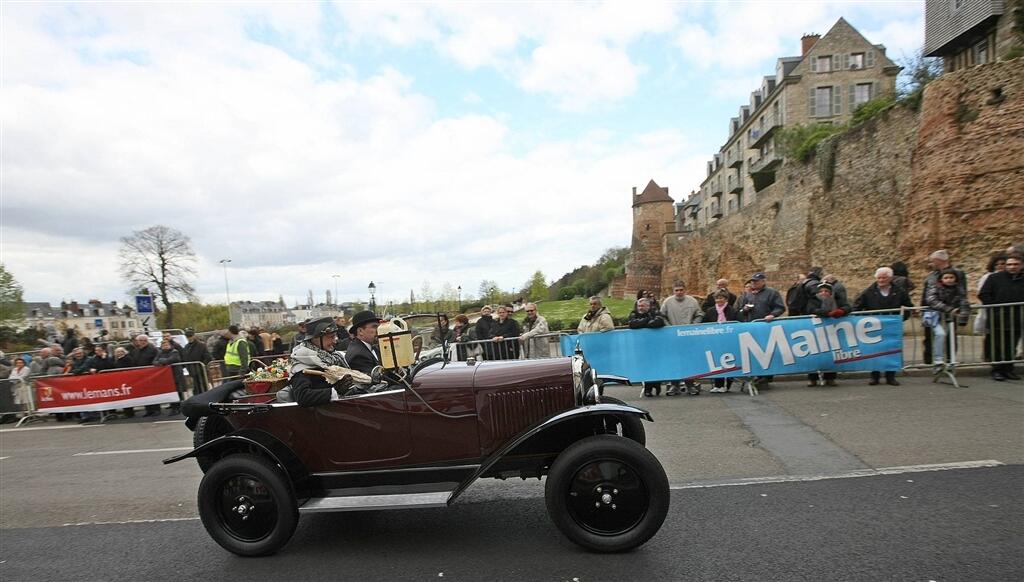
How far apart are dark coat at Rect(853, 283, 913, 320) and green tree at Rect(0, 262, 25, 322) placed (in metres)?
55.3

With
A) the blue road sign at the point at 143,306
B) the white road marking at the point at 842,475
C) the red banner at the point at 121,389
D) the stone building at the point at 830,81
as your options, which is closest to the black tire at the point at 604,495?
the white road marking at the point at 842,475

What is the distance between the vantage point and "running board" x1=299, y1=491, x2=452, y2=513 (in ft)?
11.0

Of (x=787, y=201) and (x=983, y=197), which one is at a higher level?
(x=787, y=201)

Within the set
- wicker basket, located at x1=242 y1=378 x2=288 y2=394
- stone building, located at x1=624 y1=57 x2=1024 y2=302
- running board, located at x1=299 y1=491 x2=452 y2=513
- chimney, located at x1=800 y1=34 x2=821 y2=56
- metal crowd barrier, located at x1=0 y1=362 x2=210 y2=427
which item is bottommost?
metal crowd barrier, located at x1=0 y1=362 x2=210 y2=427

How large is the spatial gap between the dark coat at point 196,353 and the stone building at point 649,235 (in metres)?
49.7

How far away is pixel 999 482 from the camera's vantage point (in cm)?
391

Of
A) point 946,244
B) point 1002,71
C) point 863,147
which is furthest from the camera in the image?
point 863,147

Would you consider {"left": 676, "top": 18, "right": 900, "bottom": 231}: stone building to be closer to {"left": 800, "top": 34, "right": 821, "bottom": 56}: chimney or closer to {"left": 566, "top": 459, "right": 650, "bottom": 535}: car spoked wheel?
{"left": 800, "top": 34, "right": 821, "bottom": 56}: chimney

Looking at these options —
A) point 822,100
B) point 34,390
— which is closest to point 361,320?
point 34,390

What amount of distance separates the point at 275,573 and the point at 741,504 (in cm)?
329

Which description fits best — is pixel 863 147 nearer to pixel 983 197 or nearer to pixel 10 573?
pixel 983 197

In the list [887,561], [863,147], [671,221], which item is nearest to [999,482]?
[887,561]

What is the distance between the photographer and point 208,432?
13.2ft

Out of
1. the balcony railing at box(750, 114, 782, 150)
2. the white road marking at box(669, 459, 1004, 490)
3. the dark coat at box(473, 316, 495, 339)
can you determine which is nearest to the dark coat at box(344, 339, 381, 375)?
the white road marking at box(669, 459, 1004, 490)
